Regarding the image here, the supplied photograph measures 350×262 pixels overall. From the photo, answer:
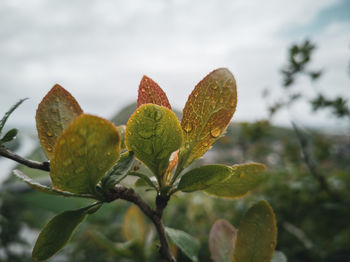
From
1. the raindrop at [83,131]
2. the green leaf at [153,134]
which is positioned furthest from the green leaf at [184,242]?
the raindrop at [83,131]

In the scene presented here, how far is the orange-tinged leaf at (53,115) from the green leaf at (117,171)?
0.33 feet

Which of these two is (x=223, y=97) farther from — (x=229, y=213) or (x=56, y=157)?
(x=229, y=213)

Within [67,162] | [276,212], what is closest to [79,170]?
[67,162]

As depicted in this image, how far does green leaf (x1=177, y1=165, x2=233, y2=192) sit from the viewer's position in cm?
40

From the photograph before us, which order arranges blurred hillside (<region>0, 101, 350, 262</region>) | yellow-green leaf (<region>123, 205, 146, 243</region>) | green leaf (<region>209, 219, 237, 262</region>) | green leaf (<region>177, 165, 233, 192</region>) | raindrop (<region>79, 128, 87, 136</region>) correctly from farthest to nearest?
blurred hillside (<region>0, 101, 350, 262</region>)
yellow-green leaf (<region>123, 205, 146, 243</region>)
green leaf (<region>209, 219, 237, 262</region>)
green leaf (<region>177, 165, 233, 192</region>)
raindrop (<region>79, 128, 87, 136</region>)

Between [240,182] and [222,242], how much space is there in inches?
6.6

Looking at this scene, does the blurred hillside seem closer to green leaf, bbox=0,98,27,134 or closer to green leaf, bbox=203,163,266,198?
green leaf, bbox=203,163,266,198

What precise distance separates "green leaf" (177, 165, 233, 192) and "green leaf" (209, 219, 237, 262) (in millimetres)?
210

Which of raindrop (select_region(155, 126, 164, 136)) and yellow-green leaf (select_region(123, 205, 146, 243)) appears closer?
raindrop (select_region(155, 126, 164, 136))

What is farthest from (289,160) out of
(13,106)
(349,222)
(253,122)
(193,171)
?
(13,106)

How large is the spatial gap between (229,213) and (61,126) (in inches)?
59.8

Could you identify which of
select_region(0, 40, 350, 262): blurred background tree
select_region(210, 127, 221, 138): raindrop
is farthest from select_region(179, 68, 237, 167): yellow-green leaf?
select_region(0, 40, 350, 262): blurred background tree

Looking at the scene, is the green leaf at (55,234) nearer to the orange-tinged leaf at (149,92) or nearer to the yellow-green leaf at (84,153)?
the yellow-green leaf at (84,153)

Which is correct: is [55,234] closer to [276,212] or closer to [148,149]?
[148,149]
